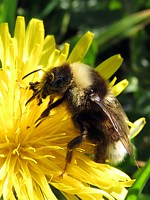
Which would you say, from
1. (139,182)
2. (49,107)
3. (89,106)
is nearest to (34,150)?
(49,107)

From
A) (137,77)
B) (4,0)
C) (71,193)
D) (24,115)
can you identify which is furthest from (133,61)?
(71,193)

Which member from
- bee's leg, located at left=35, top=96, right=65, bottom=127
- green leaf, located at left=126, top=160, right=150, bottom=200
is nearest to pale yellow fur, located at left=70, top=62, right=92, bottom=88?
bee's leg, located at left=35, top=96, right=65, bottom=127

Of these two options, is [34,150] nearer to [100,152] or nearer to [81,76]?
[100,152]

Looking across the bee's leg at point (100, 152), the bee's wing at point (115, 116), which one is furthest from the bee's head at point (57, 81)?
the bee's leg at point (100, 152)

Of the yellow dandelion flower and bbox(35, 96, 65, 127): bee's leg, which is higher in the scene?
bbox(35, 96, 65, 127): bee's leg

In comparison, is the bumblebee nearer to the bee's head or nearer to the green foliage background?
the bee's head

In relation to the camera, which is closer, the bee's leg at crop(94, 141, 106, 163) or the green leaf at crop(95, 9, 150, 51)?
the bee's leg at crop(94, 141, 106, 163)
